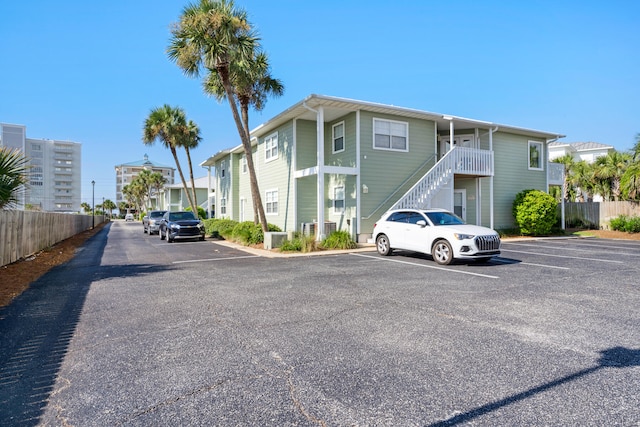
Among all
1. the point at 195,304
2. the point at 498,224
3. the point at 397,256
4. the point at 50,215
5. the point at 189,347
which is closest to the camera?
the point at 189,347

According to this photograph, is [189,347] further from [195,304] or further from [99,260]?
[99,260]

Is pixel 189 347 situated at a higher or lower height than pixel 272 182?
lower

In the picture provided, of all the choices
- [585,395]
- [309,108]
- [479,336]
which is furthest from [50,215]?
[585,395]

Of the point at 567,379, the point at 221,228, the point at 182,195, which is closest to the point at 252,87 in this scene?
the point at 221,228

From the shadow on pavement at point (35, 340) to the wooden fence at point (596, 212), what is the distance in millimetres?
26390

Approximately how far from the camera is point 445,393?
314 cm

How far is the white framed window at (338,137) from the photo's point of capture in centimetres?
1762

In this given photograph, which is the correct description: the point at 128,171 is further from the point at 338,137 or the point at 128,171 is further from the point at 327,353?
the point at 327,353

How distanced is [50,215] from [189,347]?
1738 cm

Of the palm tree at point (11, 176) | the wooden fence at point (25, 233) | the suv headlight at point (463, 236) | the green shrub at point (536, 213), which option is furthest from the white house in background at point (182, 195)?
the suv headlight at point (463, 236)

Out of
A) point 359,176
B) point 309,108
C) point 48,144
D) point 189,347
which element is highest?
point 48,144

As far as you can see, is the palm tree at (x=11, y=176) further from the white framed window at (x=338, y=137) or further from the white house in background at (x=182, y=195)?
the white house in background at (x=182, y=195)

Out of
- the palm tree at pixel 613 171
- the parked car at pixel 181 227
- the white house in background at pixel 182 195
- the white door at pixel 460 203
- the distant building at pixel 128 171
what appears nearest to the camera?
the white door at pixel 460 203

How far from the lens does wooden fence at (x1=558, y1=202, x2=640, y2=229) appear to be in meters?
21.9
